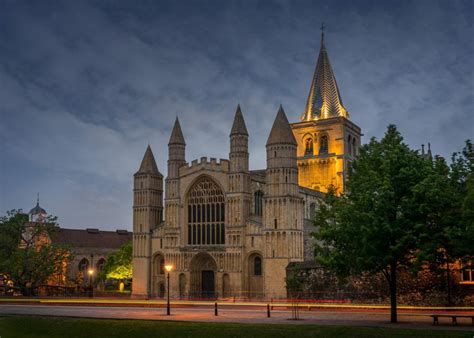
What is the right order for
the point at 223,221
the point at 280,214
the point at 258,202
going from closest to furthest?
the point at 280,214, the point at 223,221, the point at 258,202

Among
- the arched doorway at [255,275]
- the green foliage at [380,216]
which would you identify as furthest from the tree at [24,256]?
the green foliage at [380,216]

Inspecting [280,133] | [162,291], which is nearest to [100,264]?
[162,291]

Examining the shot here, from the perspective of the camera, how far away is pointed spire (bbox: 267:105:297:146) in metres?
65.1

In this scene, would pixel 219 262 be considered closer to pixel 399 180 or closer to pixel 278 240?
pixel 278 240

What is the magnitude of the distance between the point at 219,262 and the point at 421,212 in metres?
38.7

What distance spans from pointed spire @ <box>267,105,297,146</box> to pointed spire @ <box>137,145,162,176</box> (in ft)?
54.0

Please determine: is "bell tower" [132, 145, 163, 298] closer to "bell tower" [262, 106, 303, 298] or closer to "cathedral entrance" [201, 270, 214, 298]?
"cathedral entrance" [201, 270, 214, 298]

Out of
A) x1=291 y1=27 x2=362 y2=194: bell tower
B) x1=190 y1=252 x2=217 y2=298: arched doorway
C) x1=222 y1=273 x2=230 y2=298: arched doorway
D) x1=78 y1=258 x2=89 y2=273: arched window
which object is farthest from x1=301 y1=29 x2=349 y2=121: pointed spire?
x1=78 y1=258 x2=89 y2=273: arched window

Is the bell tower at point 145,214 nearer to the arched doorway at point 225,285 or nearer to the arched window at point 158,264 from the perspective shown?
the arched window at point 158,264

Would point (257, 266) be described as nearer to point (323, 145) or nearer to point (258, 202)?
point (258, 202)

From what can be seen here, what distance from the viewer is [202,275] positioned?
2758 inches

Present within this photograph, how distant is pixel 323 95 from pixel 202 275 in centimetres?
4146

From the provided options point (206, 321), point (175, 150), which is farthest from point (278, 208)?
point (206, 321)

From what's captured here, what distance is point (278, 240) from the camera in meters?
63.3
